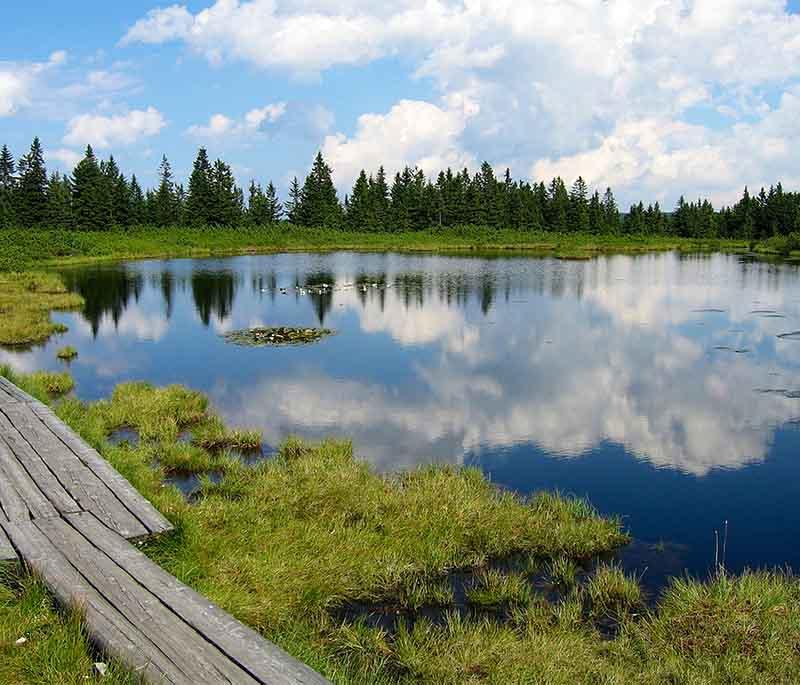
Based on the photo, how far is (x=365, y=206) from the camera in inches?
4328

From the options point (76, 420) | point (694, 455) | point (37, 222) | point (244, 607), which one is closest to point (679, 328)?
point (694, 455)

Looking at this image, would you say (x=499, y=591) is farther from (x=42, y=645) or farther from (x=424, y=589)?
(x=42, y=645)

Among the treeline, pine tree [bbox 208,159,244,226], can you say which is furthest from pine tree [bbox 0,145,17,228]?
pine tree [bbox 208,159,244,226]

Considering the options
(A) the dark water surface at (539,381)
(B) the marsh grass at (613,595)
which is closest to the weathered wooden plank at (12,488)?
(A) the dark water surface at (539,381)

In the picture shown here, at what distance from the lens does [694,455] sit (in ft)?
46.9

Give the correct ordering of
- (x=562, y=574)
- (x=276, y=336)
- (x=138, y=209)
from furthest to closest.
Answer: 1. (x=138, y=209)
2. (x=276, y=336)
3. (x=562, y=574)

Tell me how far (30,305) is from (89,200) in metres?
62.3

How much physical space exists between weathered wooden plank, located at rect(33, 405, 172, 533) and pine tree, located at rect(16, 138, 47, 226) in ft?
298

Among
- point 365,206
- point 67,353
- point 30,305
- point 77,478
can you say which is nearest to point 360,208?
point 365,206

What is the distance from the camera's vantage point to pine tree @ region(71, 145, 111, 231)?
91.1 meters

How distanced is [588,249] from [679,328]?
226ft

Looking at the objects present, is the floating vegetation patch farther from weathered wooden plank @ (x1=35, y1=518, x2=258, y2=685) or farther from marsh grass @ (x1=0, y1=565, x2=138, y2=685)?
marsh grass @ (x1=0, y1=565, x2=138, y2=685)

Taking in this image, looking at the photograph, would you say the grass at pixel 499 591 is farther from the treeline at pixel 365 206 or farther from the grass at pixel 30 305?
the treeline at pixel 365 206

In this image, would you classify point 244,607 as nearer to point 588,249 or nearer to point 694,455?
A: point 694,455
